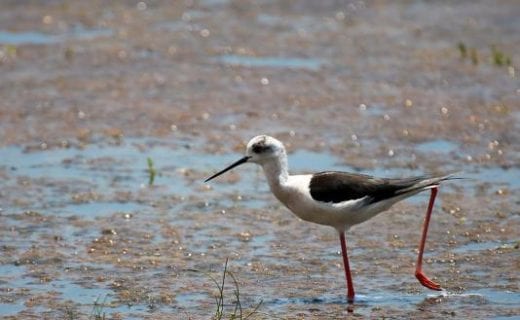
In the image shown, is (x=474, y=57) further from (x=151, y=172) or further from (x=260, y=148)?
(x=260, y=148)

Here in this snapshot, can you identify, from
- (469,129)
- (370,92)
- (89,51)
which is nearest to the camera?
(469,129)

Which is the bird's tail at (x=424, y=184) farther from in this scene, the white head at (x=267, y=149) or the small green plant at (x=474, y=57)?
the small green plant at (x=474, y=57)

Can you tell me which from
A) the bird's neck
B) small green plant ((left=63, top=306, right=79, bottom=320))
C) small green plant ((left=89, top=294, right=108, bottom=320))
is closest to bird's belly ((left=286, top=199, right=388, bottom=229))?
the bird's neck

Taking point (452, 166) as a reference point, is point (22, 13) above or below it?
below

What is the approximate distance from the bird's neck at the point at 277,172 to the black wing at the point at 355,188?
0.18 metres

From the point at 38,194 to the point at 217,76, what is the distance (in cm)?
304

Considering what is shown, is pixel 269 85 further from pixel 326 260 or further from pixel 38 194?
pixel 326 260

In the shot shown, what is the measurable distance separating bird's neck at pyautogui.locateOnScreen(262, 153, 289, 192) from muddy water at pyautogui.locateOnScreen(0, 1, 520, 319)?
54 centimetres

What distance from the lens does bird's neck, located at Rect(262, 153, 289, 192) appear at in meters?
6.92

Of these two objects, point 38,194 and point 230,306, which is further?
point 38,194

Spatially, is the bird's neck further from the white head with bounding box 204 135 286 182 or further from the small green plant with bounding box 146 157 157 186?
the small green plant with bounding box 146 157 157 186

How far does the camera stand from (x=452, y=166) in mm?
8945

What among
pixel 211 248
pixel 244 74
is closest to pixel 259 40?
pixel 244 74

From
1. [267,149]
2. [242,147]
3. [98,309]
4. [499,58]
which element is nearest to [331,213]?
[267,149]
